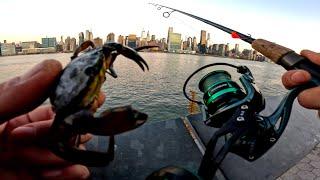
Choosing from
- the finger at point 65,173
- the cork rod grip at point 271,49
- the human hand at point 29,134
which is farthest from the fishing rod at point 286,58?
the finger at point 65,173

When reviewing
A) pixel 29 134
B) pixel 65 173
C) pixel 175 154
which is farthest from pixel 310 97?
pixel 29 134

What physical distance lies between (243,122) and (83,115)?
145 centimetres

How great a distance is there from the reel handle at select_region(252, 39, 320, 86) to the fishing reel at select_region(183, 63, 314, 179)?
149mm

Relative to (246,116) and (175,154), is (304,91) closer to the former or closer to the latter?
(246,116)

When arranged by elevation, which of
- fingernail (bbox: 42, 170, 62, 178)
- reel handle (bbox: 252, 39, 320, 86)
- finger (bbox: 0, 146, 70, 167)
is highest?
reel handle (bbox: 252, 39, 320, 86)

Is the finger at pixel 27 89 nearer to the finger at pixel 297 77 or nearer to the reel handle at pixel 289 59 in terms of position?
the finger at pixel 297 77

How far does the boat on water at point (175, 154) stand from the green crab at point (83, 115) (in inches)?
65.9

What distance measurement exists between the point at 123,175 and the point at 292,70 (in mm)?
1919

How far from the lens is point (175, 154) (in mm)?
3439

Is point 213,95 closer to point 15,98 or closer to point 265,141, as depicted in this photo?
point 265,141

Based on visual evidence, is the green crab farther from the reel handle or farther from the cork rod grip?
the cork rod grip

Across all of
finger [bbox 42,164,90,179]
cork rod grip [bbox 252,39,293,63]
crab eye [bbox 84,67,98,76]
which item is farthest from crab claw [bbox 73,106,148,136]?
cork rod grip [bbox 252,39,293,63]

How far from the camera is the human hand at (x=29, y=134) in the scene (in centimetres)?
152

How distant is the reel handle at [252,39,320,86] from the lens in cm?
243
